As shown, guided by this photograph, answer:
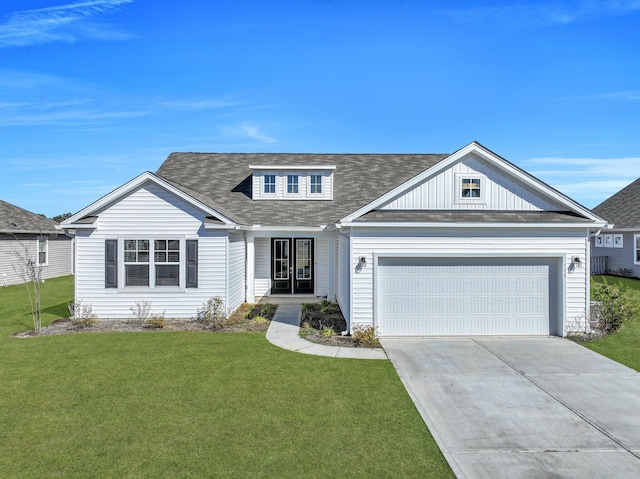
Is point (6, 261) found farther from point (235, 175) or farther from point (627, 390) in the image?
point (627, 390)

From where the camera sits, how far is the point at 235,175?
798 inches

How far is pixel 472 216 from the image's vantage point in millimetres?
10914

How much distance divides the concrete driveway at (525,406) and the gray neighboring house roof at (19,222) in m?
20.8

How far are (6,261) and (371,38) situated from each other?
2284 centimetres

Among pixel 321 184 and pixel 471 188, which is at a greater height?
pixel 321 184

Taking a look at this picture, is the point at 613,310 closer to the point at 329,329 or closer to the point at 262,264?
the point at 329,329

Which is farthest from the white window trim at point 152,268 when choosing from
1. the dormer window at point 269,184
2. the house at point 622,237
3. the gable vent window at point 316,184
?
the house at point 622,237

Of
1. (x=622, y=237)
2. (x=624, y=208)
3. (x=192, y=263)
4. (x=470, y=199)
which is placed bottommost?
(x=192, y=263)

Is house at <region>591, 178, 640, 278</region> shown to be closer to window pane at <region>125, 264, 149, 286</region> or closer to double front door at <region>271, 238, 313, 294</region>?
double front door at <region>271, 238, 313, 294</region>

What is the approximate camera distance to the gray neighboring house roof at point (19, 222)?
21.8m

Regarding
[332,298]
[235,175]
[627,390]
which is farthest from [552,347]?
[235,175]

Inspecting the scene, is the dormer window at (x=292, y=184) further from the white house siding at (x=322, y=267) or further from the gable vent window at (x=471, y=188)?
the gable vent window at (x=471, y=188)

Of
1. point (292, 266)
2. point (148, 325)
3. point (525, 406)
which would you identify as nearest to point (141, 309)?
point (148, 325)

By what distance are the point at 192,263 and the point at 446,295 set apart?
25.9 ft
